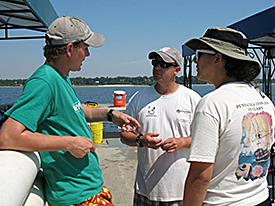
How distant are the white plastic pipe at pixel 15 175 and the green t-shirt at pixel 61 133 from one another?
0.17 m

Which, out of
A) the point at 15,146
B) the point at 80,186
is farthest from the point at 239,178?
the point at 15,146

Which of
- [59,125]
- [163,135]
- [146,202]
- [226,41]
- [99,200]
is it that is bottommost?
[146,202]

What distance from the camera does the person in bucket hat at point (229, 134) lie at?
1.70 meters

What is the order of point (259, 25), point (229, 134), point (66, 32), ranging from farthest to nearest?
point (259, 25) → point (66, 32) → point (229, 134)

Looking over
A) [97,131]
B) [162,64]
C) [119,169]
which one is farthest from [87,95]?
[162,64]

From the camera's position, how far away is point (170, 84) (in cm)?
310

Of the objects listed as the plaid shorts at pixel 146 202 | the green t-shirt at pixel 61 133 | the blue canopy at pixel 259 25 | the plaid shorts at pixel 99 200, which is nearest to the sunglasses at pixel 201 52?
the green t-shirt at pixel 61 133

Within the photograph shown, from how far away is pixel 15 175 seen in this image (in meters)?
1.36

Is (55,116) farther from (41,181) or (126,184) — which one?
(126,184)

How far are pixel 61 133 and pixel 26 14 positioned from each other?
6354 mm

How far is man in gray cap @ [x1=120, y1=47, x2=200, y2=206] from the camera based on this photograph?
282 cm

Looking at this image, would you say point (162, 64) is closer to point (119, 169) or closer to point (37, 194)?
point (37, 194)

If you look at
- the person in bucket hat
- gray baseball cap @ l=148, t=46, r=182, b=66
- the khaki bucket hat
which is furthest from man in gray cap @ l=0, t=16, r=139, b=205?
gray baseball cap @ l=148, t=46, r=182, b=66

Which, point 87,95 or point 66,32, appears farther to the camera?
point 87,95
